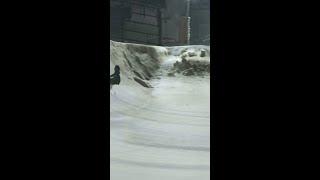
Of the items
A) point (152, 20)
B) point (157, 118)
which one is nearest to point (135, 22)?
point (152, 20)

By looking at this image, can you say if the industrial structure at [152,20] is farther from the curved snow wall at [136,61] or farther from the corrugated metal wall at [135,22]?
the curved snow wall at [136,61]

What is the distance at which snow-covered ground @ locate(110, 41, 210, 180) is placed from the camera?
657 centimetres

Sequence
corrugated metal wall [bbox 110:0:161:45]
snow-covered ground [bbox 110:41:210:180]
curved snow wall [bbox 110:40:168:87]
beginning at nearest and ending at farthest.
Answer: snow-covered ground [bbox 110:41:210:180], curved snow wall [bbox 110:40:168:87], corrugated metal wall [bbox 110:0:161:45]

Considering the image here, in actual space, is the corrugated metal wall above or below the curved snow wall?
above

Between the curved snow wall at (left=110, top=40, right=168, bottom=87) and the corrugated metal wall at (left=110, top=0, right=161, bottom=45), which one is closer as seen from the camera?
the curved snow wall at (left=110, top=40, right=168, bottom=87)

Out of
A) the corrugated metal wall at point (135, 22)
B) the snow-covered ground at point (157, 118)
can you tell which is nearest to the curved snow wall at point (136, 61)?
the snow-covered ground at point (157, 118)

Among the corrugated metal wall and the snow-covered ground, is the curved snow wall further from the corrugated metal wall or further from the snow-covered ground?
the corrugated metal wall

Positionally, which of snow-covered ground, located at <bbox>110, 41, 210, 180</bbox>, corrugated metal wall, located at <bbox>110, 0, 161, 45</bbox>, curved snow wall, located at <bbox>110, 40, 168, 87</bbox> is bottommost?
snow-covered ground, located at <bbox>110, 41, 210, 180</bbox>

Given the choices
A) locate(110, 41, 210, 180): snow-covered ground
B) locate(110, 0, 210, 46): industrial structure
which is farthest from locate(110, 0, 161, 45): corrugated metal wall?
locate(110, 41, 210, 180): snow-covered ground

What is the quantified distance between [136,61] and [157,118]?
491cm
